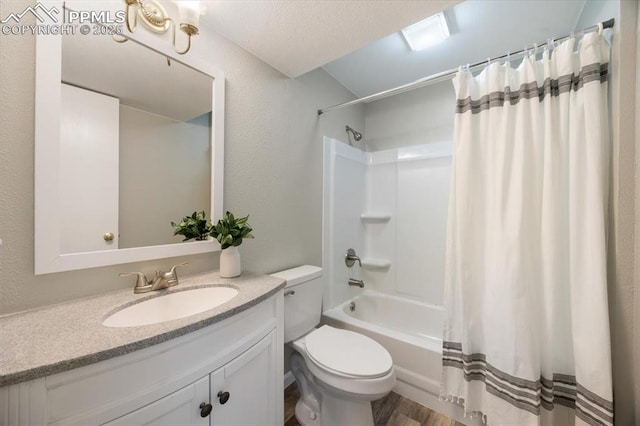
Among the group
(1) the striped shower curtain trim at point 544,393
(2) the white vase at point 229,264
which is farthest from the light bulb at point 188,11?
(1) the striped shower curtain trim at point 544,393

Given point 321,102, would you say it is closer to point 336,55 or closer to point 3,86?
point 336,55

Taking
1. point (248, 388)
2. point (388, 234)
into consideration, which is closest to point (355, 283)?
point (388, 234)

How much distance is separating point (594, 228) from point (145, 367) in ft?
5.58

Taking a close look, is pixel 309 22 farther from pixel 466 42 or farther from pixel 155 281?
pixel 155 281

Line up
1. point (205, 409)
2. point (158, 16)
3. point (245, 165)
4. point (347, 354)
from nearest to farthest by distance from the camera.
Answer: point (205, 409)
point (158, 16)
point (347, 354)
point (245, 165)

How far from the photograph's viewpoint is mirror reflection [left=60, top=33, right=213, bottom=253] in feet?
2.91

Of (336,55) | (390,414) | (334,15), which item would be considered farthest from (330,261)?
(334,15)

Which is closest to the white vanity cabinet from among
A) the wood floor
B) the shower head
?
the wood floor

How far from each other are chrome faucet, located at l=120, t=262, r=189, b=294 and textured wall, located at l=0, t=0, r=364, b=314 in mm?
67

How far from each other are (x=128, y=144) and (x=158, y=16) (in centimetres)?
62

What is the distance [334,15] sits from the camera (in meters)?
1.18

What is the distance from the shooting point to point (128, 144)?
3.34 ft

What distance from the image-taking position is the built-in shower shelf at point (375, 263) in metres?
2.43
